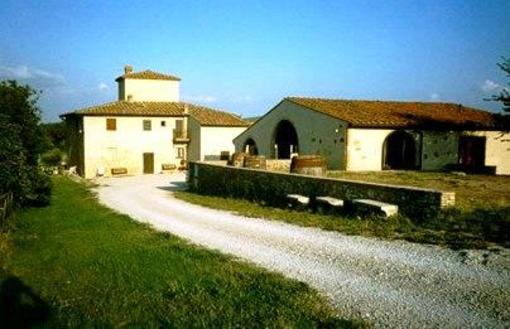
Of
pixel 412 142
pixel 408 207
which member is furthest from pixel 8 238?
pixel 412 142

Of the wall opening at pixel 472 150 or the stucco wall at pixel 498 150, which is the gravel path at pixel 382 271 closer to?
the wall opening at pixel 472 150

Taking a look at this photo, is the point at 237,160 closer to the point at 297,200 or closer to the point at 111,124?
the point at 297,200

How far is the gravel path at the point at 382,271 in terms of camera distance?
667 cm

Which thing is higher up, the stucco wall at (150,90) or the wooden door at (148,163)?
the stucco wall at (150,90)

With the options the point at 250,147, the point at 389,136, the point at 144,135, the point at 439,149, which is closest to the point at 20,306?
the point at 389,136

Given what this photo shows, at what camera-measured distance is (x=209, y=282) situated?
841 cm

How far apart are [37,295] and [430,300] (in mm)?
6712

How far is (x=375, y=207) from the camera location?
43.2 ft

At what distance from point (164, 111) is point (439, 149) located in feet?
79.2

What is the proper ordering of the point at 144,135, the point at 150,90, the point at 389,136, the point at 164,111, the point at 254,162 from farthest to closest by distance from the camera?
the point at 150,90 → the point at 164,111 → the point at 144,135 → the point at 389,136 → the point at 254,162

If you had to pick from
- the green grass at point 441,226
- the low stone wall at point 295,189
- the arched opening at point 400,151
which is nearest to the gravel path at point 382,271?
the green grass at point 441,226

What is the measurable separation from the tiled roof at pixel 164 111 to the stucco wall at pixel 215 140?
0.53 m

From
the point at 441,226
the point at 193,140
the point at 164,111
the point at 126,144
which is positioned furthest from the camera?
the point at 193,140

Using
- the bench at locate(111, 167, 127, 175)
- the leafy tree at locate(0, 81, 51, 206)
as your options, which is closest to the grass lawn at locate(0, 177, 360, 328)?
the leafy tree at locate(0, 81, 51, 206)
